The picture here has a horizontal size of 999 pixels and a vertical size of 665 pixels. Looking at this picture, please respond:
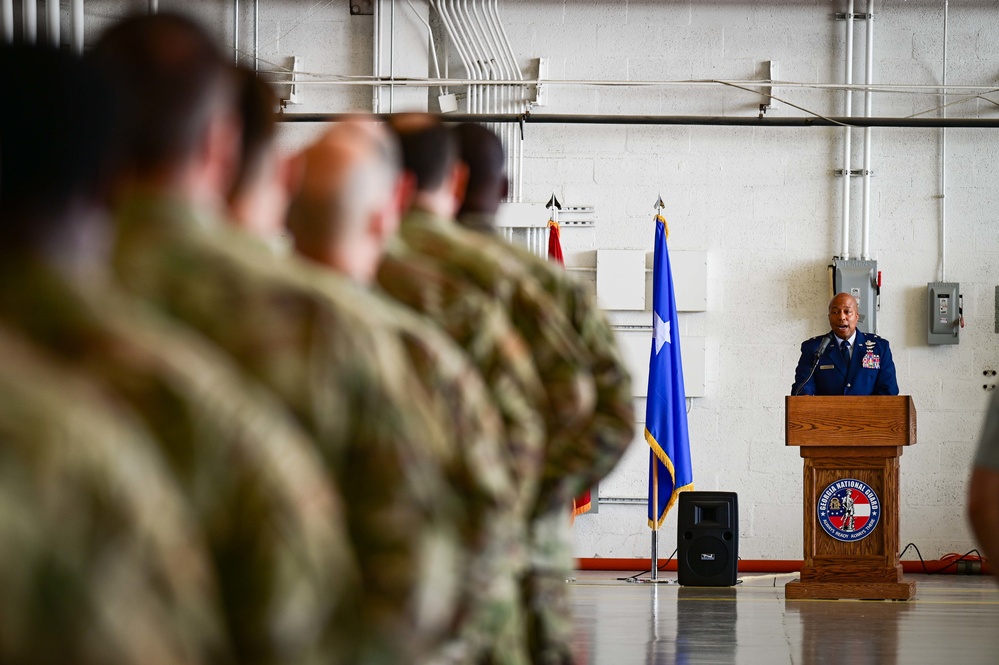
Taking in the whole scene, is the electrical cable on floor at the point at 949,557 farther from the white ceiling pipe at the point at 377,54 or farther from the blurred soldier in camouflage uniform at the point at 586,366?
the blurred soldier in camouflage uniform at the point at 586,366

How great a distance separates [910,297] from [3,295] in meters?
9.47

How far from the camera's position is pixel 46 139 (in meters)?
1.07

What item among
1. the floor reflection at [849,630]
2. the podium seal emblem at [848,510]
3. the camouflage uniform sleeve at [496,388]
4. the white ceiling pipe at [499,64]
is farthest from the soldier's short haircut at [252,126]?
the white ceiling pipe at [499,64]

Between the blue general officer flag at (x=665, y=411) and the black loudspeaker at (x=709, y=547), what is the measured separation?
0.94 ft

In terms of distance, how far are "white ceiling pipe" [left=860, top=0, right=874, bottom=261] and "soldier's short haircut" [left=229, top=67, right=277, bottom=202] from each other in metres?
8.65

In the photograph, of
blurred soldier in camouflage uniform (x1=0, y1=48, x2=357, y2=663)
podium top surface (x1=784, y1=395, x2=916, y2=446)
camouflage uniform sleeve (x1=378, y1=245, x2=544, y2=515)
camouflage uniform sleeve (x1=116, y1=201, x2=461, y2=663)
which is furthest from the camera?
podium top surface (x1=784, y1=395, x2=916, y2=446)

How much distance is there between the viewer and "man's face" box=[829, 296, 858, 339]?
26.7ft

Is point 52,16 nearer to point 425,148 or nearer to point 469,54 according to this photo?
point 425,148

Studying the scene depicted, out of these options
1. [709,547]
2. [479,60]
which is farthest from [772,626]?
[479,60]

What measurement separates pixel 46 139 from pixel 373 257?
2.50 ft

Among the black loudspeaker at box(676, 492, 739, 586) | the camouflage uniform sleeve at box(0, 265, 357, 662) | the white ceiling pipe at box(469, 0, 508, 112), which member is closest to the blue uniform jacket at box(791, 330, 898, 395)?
the black loudspeaker at box(676, 492, 739, 586)

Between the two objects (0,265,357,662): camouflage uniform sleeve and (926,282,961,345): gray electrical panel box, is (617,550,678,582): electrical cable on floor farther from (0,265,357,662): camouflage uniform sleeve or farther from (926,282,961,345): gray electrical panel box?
(0,265,357,662): camouflage uniform sleeve

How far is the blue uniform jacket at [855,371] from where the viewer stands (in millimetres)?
8117

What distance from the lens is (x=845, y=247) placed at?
32.6ft
